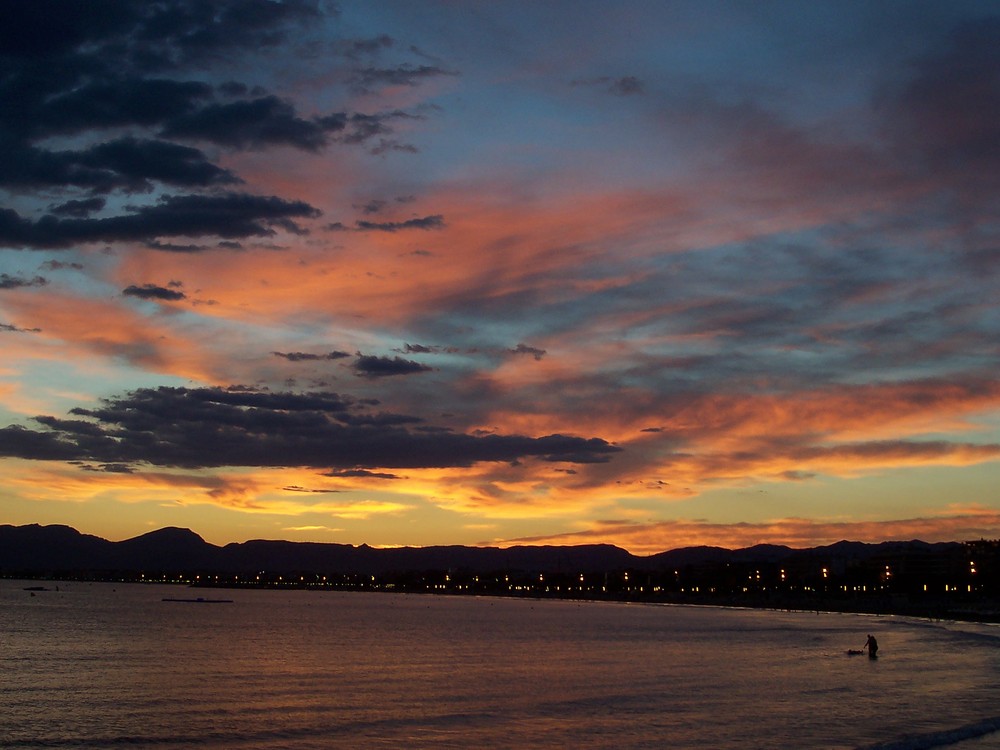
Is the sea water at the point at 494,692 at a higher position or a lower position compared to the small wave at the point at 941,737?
lower

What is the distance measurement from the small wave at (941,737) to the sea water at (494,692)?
0.27 feet

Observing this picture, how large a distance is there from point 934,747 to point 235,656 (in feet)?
194

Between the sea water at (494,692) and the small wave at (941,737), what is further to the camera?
the sea water at (494,692)

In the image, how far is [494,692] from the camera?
55469mm

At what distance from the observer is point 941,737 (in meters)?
36.9

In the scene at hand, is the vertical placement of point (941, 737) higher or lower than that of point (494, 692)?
higher

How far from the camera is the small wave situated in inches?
1389

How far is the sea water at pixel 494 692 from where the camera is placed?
129 ft

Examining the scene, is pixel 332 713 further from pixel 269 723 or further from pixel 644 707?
pixel 644 707

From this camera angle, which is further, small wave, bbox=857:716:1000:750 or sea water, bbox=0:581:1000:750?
sea water, bbox=0:581:1000:750

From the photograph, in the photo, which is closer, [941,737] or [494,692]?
[941,737]

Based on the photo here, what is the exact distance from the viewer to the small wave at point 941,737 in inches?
1389

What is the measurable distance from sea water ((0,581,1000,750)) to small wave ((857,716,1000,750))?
0.08 metres

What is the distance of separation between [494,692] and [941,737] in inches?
1016
